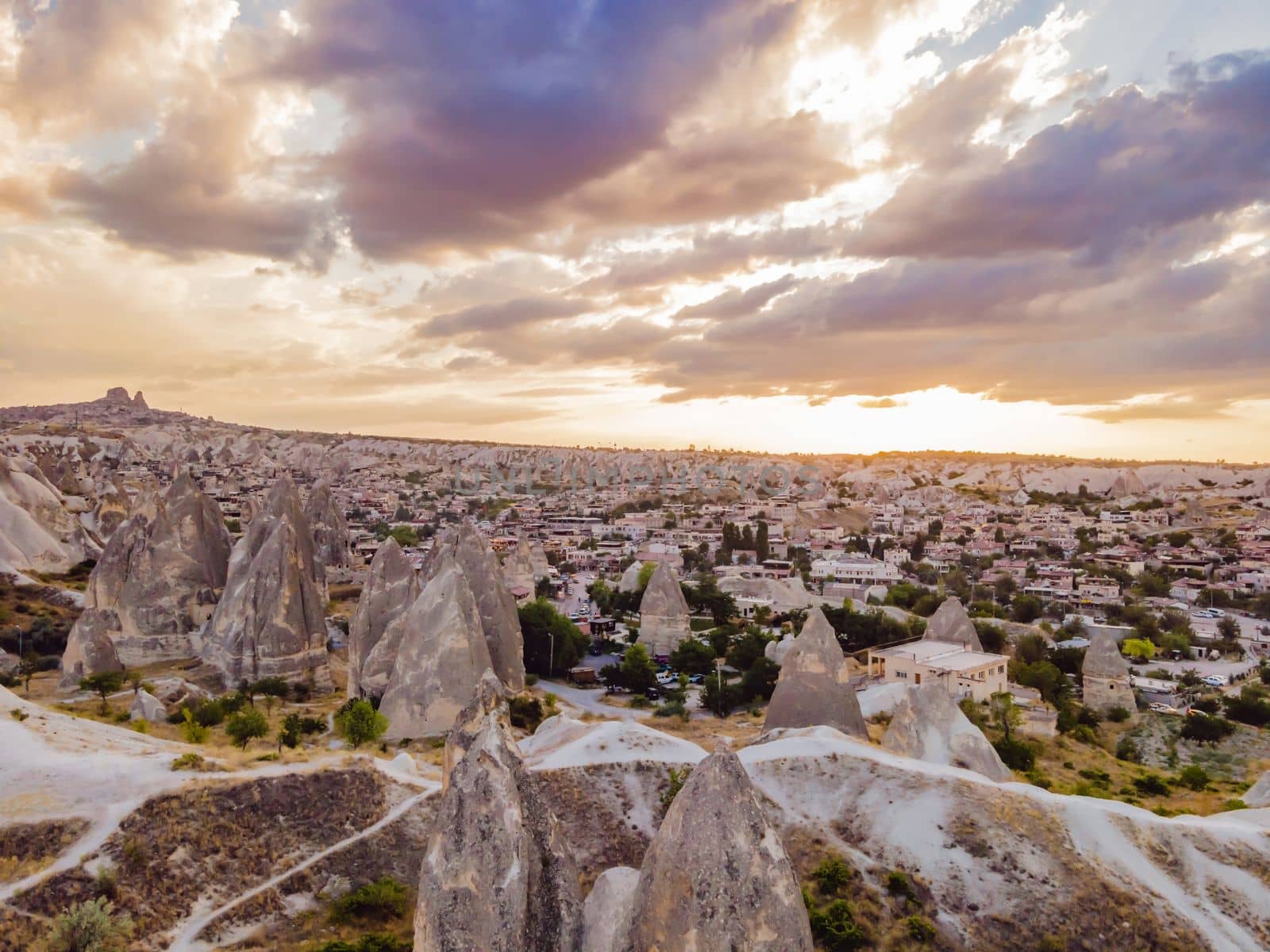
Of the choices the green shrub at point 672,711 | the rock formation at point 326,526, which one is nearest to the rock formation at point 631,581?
the rock formation at point 326,526

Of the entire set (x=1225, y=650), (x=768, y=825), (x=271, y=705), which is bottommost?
(x=1225, y=650)

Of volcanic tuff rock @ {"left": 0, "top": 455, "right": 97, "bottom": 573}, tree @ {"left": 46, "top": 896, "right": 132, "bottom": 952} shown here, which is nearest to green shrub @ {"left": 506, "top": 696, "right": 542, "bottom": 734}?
tree @ {"left": 46, "top": 896, "right": 132, "bottom": 952}

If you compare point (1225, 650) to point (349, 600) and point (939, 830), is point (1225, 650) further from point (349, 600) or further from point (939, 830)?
point (349, 600)

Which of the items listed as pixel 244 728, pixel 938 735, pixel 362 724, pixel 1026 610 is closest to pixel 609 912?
A: pixel 362 724

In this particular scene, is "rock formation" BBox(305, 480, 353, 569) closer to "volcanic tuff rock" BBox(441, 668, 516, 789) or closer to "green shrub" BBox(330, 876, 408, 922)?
"green shrub" BBox(330, 876, 408, 922)

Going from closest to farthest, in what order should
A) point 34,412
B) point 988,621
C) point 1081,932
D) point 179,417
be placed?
point 1081,932 → point 988,621 → point 34,412 → point 179,417

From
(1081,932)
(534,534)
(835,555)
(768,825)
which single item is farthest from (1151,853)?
(534,534)

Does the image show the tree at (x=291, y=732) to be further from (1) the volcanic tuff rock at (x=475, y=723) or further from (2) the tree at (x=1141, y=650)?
(2) the tree at (x=1141, y=650)
